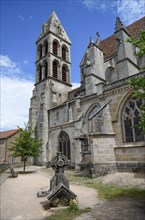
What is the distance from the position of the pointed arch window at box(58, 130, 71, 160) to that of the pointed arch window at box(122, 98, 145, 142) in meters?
7.91

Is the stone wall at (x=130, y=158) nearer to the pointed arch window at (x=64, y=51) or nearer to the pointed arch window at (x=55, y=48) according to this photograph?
the pointed arch window at (x=55, y=48)

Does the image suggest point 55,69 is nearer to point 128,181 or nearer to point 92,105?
point 92,105

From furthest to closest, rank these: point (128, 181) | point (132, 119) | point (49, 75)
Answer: point (49, 75)
point (132, 119)
point (128, 181)

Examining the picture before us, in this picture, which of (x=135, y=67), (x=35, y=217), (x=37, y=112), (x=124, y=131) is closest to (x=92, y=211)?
(x=35, y=217)

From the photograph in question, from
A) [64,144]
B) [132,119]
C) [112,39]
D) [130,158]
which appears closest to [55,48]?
[112,39]

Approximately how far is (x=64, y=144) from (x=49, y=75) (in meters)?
11.9

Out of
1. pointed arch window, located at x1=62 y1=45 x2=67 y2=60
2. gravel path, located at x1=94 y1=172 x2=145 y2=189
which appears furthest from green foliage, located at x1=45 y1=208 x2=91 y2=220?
pointed arch window, located at x1=62 y1=45 x2=67 y2=60

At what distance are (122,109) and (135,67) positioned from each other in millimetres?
6157

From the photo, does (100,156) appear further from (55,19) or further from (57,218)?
(55,19)

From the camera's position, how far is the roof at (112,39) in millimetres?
20656

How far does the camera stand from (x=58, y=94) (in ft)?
82.4

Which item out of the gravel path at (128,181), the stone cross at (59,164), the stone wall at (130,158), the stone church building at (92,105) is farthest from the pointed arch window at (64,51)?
the stone cross at (59,164)

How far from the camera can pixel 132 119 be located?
11680 mm

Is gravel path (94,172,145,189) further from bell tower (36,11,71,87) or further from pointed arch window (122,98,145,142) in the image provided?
bell tower (36,11,71,87)
